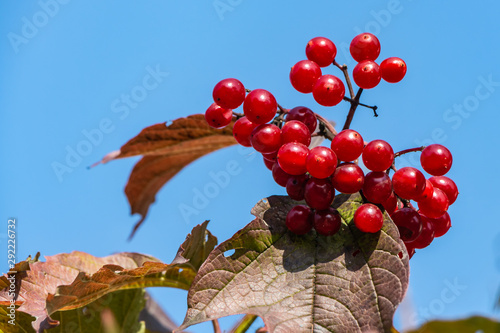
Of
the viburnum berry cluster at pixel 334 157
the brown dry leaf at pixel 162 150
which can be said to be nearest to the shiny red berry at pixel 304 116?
the viburnum berry cluster at pixel 334 157

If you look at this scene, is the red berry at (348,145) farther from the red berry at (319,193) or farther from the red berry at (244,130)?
the red berry at (244,130)

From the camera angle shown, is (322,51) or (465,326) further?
(322,51)

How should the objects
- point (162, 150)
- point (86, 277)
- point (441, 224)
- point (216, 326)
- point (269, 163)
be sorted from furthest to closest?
Answer: 1. point (162, 150)
2. point (216, 326)
3. point (269, 163)
4. point (441, 224)
5. point (86, 277)

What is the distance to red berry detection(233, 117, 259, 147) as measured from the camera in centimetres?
154

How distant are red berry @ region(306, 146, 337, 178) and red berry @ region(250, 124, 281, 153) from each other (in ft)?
0.46

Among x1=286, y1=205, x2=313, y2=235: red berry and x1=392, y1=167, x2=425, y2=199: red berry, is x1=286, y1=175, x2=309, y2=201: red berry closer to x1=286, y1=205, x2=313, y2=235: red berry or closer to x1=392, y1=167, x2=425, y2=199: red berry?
x1=286, y1=205, x2=313, y2=235: red berry

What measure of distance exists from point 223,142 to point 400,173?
1.00m

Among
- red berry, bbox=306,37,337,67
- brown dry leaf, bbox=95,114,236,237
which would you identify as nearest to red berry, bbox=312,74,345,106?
red berry, bbox=306,37,337,67

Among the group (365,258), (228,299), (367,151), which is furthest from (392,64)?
(228,299)

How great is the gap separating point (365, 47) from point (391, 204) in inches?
18.6

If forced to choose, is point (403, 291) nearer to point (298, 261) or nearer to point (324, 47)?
point (298, 261)

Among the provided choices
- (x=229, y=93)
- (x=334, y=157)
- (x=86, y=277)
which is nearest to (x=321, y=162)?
(x=334, y=157)

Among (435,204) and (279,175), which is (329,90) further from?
(435,204)

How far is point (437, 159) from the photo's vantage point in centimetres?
140
